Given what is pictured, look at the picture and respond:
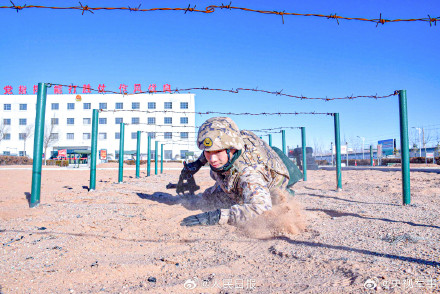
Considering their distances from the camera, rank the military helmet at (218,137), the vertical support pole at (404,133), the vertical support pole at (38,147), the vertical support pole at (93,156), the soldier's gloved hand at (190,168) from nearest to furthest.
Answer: the military helmet at (218,137) → the vertical support pole at (38,147) → the vertical support pole at (404,133) → the soldier's gloved hand at (190,168) → the vertical support pole at (93,156)

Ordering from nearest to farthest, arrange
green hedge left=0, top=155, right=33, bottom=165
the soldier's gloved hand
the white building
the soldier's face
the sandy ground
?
the sandy ground, the soldier's face, the soldier's gloved hand, green hedge left=0, top=155, right=33, bottom=165, the white building

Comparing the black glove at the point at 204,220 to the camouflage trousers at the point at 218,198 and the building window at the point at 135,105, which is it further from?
the building window at the point at 135,105

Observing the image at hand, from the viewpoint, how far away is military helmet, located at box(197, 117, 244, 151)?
3.05 m

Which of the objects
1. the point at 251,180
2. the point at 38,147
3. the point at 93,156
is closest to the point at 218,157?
the point at 251,180

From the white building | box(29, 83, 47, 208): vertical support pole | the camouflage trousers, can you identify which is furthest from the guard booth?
the camouflage trousers

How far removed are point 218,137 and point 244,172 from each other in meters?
0.46

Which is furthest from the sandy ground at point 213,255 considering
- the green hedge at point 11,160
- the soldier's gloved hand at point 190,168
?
the green hedge at point 11,160

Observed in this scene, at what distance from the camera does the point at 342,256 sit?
6.42 ft

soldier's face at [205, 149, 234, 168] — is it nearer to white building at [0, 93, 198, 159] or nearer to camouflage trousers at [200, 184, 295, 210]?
camouflage trousers at [200, 184, 295, 210]

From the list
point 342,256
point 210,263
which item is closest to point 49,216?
point 210,263

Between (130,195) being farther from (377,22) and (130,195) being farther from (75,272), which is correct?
(377,22)

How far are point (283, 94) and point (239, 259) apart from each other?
375 cm

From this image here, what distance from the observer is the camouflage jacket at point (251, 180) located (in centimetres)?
276

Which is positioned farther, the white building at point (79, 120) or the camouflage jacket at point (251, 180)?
the white building at point (79, 120)
